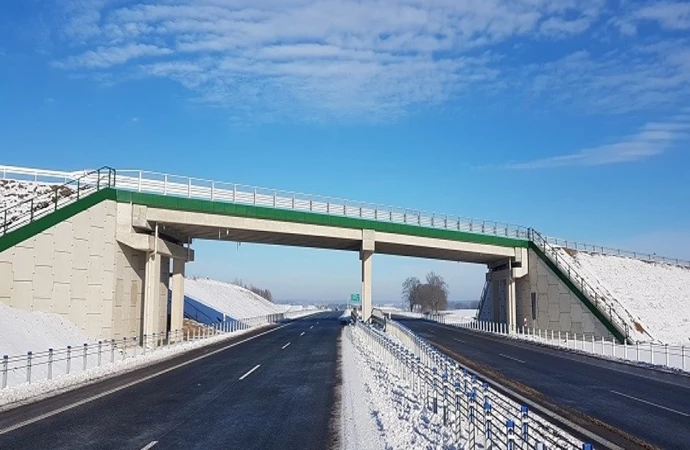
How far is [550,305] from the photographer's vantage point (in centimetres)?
4672

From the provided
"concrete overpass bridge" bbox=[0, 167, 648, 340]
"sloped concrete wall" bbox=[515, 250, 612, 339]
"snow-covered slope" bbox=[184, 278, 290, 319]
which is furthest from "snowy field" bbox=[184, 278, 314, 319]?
"sloped concrete wall" bbox=[515, 250, 612, 339]

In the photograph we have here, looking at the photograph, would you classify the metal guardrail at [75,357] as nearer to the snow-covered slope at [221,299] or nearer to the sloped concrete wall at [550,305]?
the sloped concrete wall at [550,305]

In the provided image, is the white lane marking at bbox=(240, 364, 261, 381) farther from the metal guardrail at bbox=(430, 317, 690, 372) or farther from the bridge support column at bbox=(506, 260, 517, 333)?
the bridge support column at bbox=(506, 260, 517, 333)

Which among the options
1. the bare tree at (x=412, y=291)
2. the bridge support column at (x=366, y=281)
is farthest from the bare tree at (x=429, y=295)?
the bridge support column at (x=366, y=281)

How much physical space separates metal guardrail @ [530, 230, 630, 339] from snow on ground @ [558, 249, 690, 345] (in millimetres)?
790

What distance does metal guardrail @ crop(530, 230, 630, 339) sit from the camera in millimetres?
40331

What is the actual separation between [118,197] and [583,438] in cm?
2783

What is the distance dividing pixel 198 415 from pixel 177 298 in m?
28.4

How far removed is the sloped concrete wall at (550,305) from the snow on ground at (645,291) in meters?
2.69

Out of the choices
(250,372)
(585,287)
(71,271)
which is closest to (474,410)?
(250,372)

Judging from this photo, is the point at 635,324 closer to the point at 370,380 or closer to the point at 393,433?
the point at 370,380

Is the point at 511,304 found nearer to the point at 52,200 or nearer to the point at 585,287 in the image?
the point at 585,287

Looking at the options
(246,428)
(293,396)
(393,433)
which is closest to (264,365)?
(293,396)

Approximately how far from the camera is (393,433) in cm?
1072
